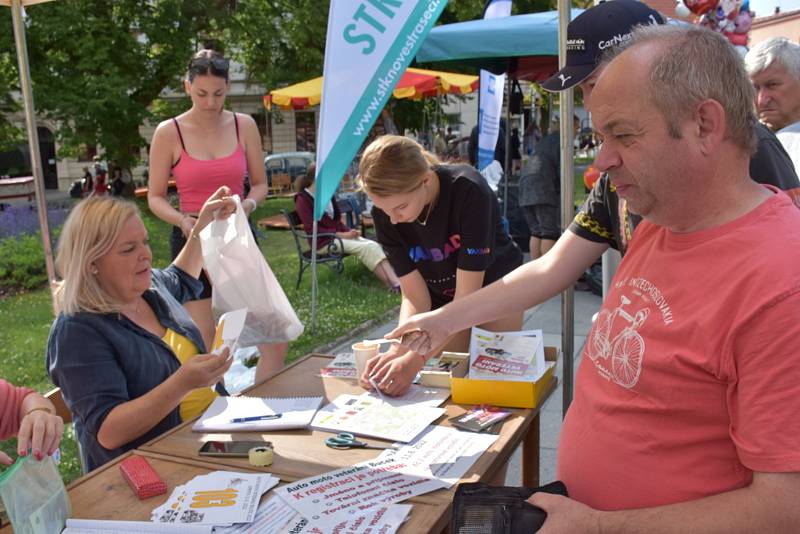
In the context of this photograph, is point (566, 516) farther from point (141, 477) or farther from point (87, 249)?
point (87, 249)

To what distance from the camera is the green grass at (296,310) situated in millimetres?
5285

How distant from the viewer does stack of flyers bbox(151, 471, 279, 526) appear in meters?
1.54

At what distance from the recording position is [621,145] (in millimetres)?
1349

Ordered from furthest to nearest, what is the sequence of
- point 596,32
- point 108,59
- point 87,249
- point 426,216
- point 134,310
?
point 108,59 < point 426,216 < point 134,310 < point 87,249 < point 596,32

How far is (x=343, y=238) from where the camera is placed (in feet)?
27.4

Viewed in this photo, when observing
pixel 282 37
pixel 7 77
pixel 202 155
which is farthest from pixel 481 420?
pixel 282 37

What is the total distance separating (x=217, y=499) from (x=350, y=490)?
29 cm

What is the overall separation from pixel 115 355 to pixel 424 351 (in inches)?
36.8

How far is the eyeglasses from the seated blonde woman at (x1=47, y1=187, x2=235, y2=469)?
131 centimetres

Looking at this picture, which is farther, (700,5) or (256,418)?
(700,5)

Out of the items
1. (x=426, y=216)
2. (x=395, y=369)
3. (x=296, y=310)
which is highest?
(x=426, y=216)

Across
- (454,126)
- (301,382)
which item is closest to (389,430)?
(301,382)

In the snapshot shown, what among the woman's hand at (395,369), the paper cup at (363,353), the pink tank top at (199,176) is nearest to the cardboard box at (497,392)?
the woman's hand at (395,369)

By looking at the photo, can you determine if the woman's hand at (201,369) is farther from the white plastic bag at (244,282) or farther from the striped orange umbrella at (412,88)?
the striped orange umbrella at (412,88)
